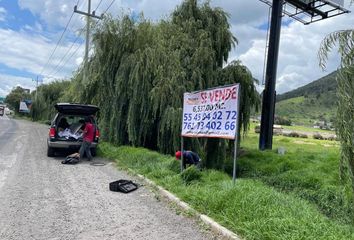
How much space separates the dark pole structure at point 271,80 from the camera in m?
21.6

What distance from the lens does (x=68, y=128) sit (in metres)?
15.7

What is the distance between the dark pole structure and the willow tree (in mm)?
16536

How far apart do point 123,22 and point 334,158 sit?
38.7ft

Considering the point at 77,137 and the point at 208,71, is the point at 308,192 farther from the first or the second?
the point at 77,137

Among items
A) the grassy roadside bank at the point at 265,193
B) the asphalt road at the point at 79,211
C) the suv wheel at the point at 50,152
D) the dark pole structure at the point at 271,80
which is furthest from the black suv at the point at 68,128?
the dark pole structure at the point at 271,80

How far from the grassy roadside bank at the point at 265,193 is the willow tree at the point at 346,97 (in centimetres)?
100

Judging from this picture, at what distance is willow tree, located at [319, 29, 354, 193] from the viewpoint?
16.5 ft

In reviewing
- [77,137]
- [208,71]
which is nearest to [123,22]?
[208,71]

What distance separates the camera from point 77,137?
14867mm

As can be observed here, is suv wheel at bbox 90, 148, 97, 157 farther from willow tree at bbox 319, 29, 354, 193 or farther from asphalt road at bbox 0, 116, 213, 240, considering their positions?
willow tree at bbox 319, 29, 354, 193

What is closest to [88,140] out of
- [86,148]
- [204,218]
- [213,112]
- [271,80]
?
[86,148]

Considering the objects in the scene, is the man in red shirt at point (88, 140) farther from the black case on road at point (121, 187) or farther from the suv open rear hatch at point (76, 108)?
the black case on road at point (121, 187)

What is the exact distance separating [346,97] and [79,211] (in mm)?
4628

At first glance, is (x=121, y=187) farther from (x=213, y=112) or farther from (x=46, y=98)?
(x=46, y=98)
